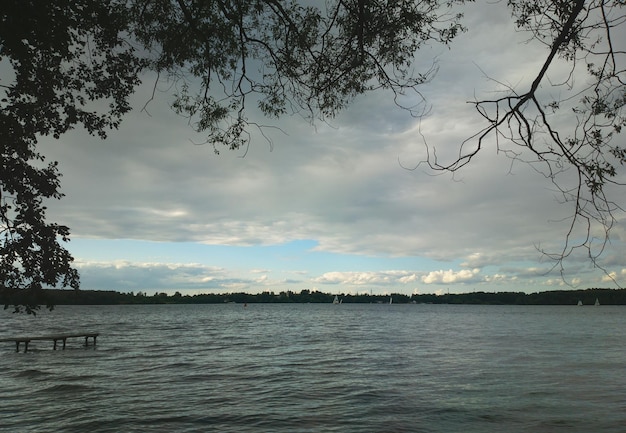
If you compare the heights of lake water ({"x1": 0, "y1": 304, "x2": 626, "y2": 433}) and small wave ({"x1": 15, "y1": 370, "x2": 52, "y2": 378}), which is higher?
lake water ({"x1": 0, "y1": 304, "x2": 626, "y2": 433})

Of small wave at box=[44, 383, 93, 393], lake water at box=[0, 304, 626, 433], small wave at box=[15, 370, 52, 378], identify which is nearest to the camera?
lake water at box=[0, 304, 626, 433]

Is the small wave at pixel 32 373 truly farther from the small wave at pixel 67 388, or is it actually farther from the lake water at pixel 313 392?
the small wave at pixel 67 388

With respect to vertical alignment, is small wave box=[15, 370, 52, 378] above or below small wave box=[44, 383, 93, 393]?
below

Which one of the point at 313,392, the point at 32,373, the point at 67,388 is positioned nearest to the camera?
the point at 313,392

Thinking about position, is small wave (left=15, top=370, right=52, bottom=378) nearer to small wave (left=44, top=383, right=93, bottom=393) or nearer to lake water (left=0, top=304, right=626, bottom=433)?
lake water (left=0, top=304, right=626, bottom=433)

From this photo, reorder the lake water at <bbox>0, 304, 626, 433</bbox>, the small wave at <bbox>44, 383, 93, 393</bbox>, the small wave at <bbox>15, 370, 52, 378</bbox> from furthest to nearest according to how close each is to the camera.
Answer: the small wave at <bbox>15, 370, 52, 378</bbox>, the small wave at <bbox>44, 383, 93, 393</bbox>, the lake water at <bbox>0, 304, 626, 433</bbox>

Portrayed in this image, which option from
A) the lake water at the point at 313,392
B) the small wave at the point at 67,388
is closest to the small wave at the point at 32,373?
the lake water at the point at 313,392

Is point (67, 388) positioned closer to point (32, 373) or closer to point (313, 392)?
point (32, 373)

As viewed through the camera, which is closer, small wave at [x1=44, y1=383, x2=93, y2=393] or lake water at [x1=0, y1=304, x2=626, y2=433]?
lake water at [x1=0, y1=304, x2=626, y2=433]

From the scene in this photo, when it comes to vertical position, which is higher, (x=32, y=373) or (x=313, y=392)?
(x=313, y=392)

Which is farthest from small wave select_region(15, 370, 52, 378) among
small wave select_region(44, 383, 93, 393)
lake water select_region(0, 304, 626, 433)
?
small wave select_region(44, 383, 93, 393)

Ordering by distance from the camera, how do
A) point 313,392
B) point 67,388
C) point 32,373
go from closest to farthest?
point 313,392, point 67,388, point 32,373

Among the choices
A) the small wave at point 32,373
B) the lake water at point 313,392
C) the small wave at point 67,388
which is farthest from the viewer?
the small wave at point 32,373

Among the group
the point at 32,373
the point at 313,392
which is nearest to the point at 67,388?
the point at 32,373
